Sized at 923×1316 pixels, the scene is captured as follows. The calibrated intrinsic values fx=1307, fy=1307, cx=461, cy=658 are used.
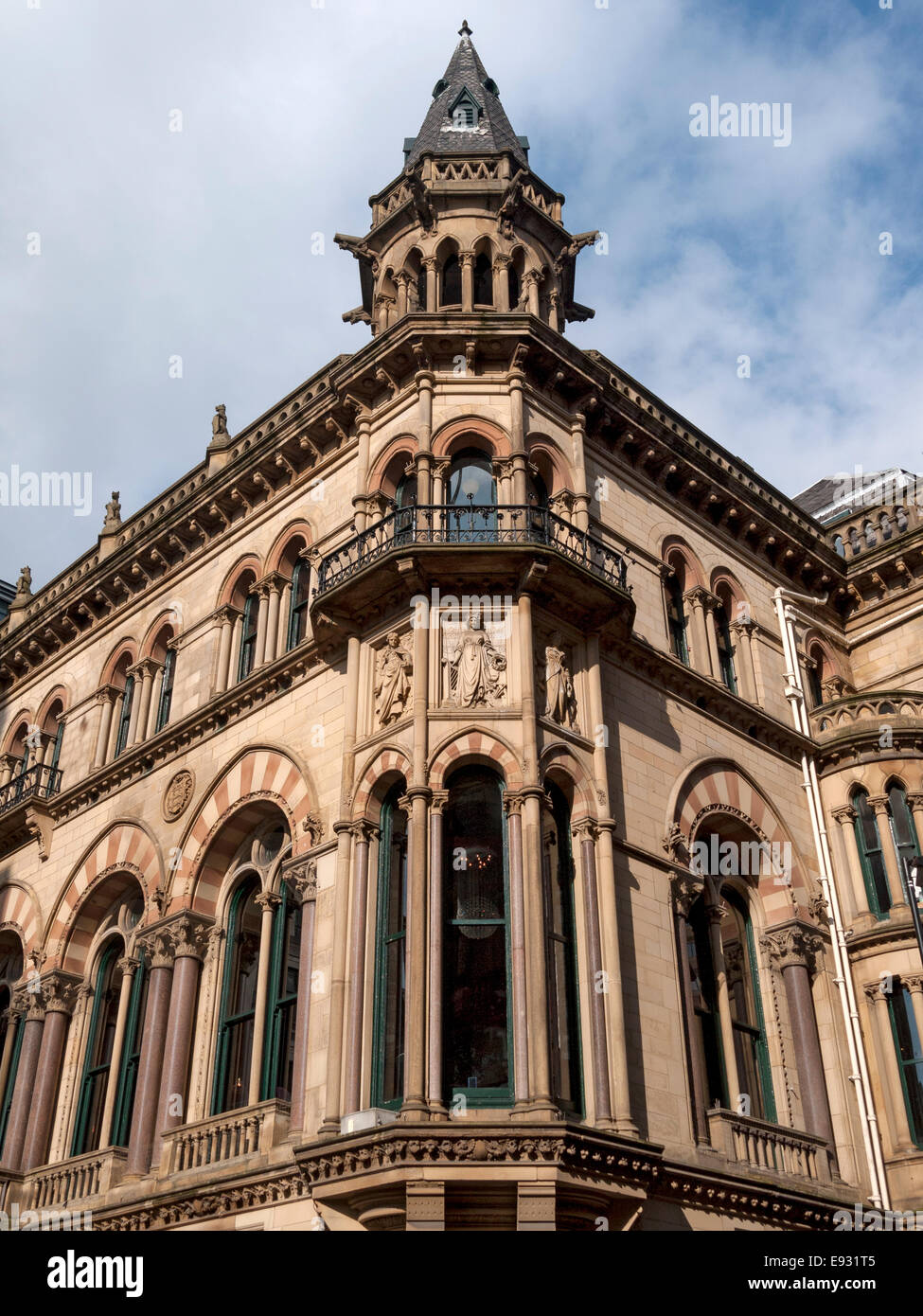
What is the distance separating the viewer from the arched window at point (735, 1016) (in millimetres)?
19656

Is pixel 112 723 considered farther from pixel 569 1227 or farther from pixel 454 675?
pixel 569 1227

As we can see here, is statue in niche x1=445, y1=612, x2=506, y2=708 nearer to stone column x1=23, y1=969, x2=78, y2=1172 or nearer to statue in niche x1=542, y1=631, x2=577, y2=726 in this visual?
statue in niche x1=542, y1=631, x2=577, y2=726

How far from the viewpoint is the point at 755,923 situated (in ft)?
72.5

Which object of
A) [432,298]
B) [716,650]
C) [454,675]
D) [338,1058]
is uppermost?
[432,298]

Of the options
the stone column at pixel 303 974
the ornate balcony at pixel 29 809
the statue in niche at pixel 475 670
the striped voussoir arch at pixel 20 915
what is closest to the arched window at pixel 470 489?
the statue in niche at pixel 475 670

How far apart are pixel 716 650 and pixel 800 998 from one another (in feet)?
21.3

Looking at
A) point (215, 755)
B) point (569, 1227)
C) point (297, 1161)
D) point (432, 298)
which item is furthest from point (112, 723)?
point (569, 1227)

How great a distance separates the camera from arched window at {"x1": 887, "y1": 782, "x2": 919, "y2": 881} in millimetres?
22195

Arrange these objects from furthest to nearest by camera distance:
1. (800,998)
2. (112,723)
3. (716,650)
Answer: (112,723) → (716,650) → (800,998)

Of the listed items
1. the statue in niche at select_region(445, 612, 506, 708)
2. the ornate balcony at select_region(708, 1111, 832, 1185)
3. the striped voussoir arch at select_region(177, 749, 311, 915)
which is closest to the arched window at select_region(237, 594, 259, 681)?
the striped voussoir arch at select_region(177, 749, 311, 915)

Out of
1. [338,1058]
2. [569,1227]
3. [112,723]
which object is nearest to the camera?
[569,1227]

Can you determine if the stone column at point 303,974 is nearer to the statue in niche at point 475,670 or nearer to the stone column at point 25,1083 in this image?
the statue in niche at point 475,670

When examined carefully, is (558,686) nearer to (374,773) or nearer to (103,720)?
(374,773)

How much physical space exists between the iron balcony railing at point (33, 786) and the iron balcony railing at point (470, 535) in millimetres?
9689
